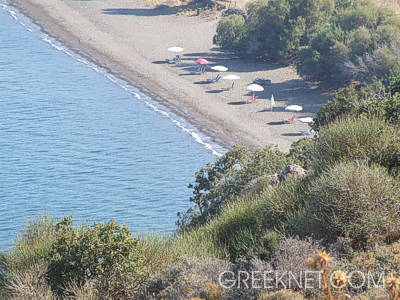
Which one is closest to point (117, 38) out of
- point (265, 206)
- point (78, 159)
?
point (78, 159)

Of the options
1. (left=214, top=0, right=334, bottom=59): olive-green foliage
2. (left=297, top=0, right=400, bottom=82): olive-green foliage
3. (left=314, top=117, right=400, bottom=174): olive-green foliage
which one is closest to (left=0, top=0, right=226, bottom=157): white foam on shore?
(left=297, top=0, right=400, bottom=82): olive-green foliage

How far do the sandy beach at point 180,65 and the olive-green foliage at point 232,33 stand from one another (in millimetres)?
1396

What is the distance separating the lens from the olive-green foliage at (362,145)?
1123 centimetres

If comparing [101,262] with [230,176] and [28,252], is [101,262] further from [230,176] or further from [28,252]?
[230,176]

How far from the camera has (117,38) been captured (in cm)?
6756

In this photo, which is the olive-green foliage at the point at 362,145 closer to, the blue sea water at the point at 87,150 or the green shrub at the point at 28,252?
the green shrub at the point at 28,252

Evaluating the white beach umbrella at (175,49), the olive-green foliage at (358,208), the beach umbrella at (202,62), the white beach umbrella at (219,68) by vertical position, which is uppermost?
the olive-green foliage at (358,208)

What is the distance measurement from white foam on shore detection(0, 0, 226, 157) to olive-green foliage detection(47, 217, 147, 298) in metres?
29.4

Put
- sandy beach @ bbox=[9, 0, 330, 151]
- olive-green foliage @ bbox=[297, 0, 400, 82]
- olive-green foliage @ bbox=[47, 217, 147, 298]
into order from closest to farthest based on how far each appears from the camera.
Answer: olive-green foliage @ bbox=[47, 217, 147, 298] < sandy beach @ bbox=[9, 0, 330, 151] < olive-green foliage @ bbox=[297, 0, 400, 82]

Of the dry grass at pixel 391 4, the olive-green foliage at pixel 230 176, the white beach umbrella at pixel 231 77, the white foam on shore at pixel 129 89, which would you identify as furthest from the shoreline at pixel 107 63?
the dry grass at pixel 391 4

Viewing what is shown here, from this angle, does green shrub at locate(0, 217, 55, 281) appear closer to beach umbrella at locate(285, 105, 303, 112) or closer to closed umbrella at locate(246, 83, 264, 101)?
beach umbrella at locate(285, 105, 303, 112)

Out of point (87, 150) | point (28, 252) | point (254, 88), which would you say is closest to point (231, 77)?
point (254, 88)

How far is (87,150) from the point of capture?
138 ft

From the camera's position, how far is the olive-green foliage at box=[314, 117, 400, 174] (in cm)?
1123
